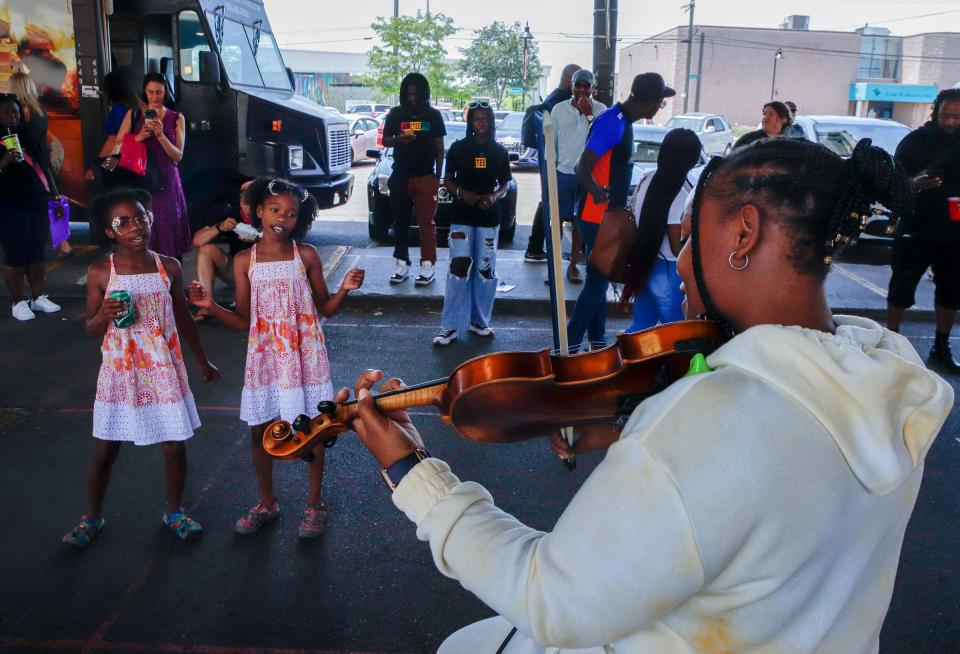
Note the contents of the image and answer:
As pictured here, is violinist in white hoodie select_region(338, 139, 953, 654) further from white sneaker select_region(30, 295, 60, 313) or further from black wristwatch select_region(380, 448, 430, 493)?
white sneaker select_region(30, 295, 60, 313)

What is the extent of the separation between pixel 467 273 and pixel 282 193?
2815 mm

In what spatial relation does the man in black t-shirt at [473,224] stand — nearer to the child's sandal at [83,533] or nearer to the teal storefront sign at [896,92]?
the child's sandal at [83,533]

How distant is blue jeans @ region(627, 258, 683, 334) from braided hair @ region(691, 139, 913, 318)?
3.04 metres

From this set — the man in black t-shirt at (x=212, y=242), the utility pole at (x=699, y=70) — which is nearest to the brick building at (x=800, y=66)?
the utility pole at (x=699, y=70)

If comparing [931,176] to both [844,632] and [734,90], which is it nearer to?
[844,632]

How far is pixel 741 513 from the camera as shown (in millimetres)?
938

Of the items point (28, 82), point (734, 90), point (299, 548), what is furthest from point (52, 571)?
point (734, 90)

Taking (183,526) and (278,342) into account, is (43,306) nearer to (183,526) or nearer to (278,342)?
(183,526)

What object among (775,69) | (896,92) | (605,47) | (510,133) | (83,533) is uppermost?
(775,69)

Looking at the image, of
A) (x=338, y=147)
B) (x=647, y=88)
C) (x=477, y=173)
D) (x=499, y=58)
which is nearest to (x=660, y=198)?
(x=647, y=88)

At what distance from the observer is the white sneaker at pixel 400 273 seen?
25.1 ft

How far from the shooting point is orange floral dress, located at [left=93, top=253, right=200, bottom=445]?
3197 mm

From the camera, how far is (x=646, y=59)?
5425 centimetres

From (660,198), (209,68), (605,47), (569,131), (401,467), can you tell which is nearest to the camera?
(401,467)
